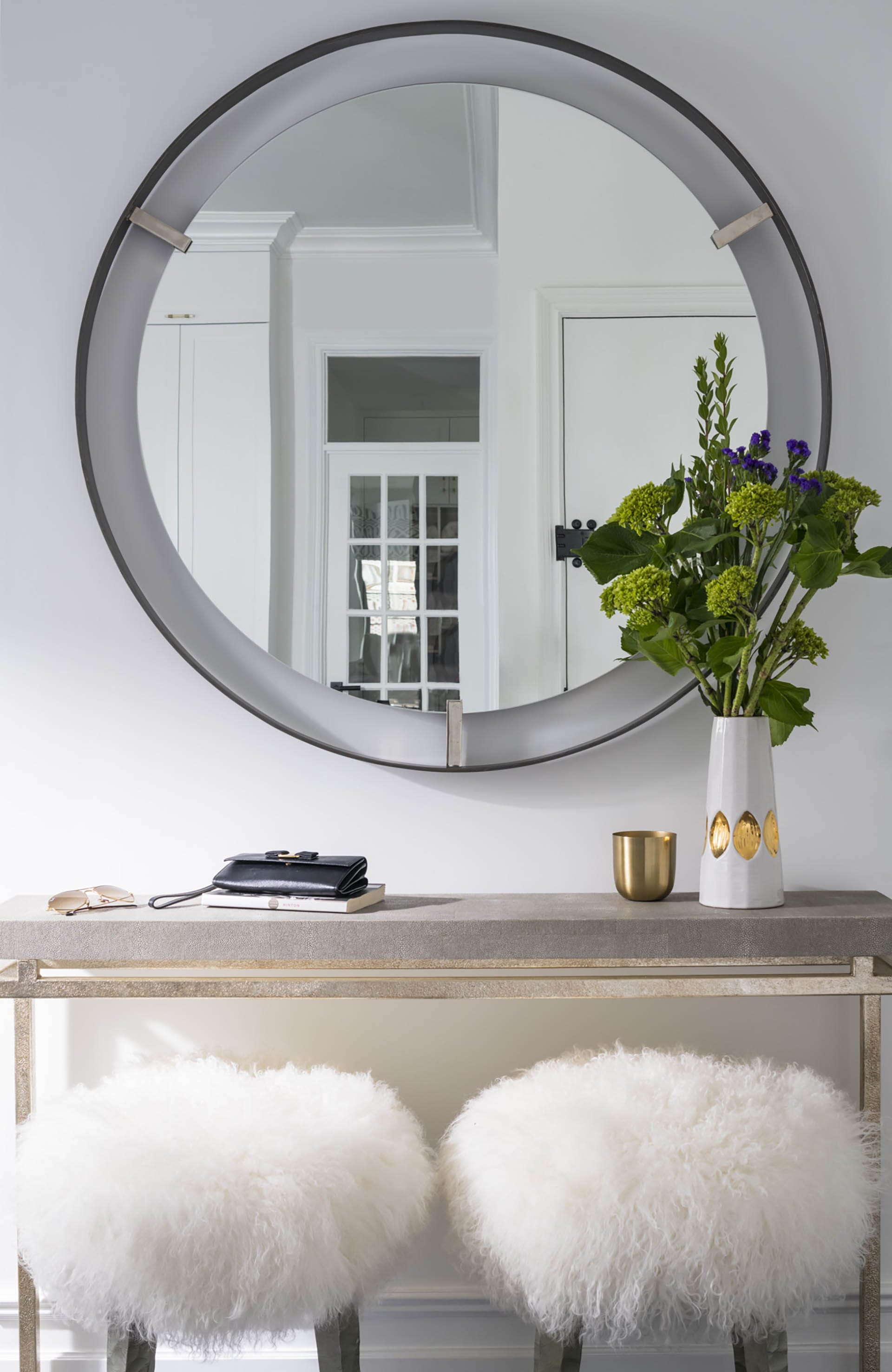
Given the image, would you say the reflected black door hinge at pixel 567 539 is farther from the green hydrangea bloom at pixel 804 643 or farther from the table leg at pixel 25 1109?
the table leg at pixel 25 1109

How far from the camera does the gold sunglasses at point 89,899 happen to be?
128 centimetres

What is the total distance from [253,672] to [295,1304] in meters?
0.82

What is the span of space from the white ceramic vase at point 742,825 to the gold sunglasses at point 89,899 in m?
0.77

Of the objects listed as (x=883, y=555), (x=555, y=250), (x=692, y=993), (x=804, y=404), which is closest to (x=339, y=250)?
(x=555, y=250)

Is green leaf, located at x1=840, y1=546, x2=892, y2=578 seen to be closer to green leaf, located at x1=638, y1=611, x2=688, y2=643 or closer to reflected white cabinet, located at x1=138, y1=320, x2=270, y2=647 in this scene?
green leaf, located at x1=638, y1=611, x2=688, y2=643

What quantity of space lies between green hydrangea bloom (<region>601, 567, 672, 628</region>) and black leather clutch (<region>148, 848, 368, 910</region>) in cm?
47

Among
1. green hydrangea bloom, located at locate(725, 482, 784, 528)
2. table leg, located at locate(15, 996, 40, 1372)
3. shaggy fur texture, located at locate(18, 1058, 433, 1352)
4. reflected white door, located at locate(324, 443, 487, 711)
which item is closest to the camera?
shaggy fur texture, located at locate(18, 1058, 433, 1352)

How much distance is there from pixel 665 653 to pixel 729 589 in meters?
0.14

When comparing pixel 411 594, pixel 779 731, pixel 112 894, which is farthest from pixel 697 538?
pixel 112 894

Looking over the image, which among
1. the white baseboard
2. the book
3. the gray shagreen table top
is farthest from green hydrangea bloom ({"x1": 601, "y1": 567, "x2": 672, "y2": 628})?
the white baseboard

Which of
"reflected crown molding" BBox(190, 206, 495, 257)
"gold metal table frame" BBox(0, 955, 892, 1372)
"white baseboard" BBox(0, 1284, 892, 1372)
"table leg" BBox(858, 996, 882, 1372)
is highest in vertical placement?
"reflected crown molding" BBox(190, 206, 495, 257)

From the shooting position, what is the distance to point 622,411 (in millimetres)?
1453

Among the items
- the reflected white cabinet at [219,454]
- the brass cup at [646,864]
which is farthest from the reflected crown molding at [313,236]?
the brass cup at [646,864]

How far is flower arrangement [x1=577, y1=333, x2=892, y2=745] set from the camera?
1233 millimetres
